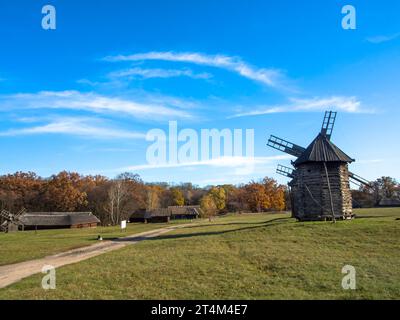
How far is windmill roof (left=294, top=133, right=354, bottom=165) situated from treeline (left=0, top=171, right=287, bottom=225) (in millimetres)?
52459

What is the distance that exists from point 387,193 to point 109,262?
386 ft

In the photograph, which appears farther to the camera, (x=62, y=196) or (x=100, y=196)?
(x=100, y=196)

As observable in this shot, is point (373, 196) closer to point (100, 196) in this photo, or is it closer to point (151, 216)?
point (151, 216)

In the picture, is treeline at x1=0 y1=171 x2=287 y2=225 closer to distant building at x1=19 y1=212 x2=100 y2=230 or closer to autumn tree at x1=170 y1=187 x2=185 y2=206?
distant building at x1=19 y1=212 x2=100 y2=230

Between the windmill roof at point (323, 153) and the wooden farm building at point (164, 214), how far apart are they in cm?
6271

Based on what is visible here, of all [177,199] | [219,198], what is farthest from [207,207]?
[177,199]

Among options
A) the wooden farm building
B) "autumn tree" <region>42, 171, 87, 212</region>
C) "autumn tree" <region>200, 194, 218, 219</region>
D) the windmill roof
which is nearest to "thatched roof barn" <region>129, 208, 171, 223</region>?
the wooden farm building

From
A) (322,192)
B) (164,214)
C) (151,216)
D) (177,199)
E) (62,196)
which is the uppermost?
(322,192)

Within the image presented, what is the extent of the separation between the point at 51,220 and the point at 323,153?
6046cm

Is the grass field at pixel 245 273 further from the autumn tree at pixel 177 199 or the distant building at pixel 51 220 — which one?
the autumn tree at pixel 177 199

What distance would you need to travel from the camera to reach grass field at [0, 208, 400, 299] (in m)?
11.5

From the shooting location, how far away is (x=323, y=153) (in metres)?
34.4

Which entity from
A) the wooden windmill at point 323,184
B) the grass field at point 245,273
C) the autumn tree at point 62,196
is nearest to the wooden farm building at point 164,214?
the autumn tree at point 62,196

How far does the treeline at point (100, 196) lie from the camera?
3524 inches
